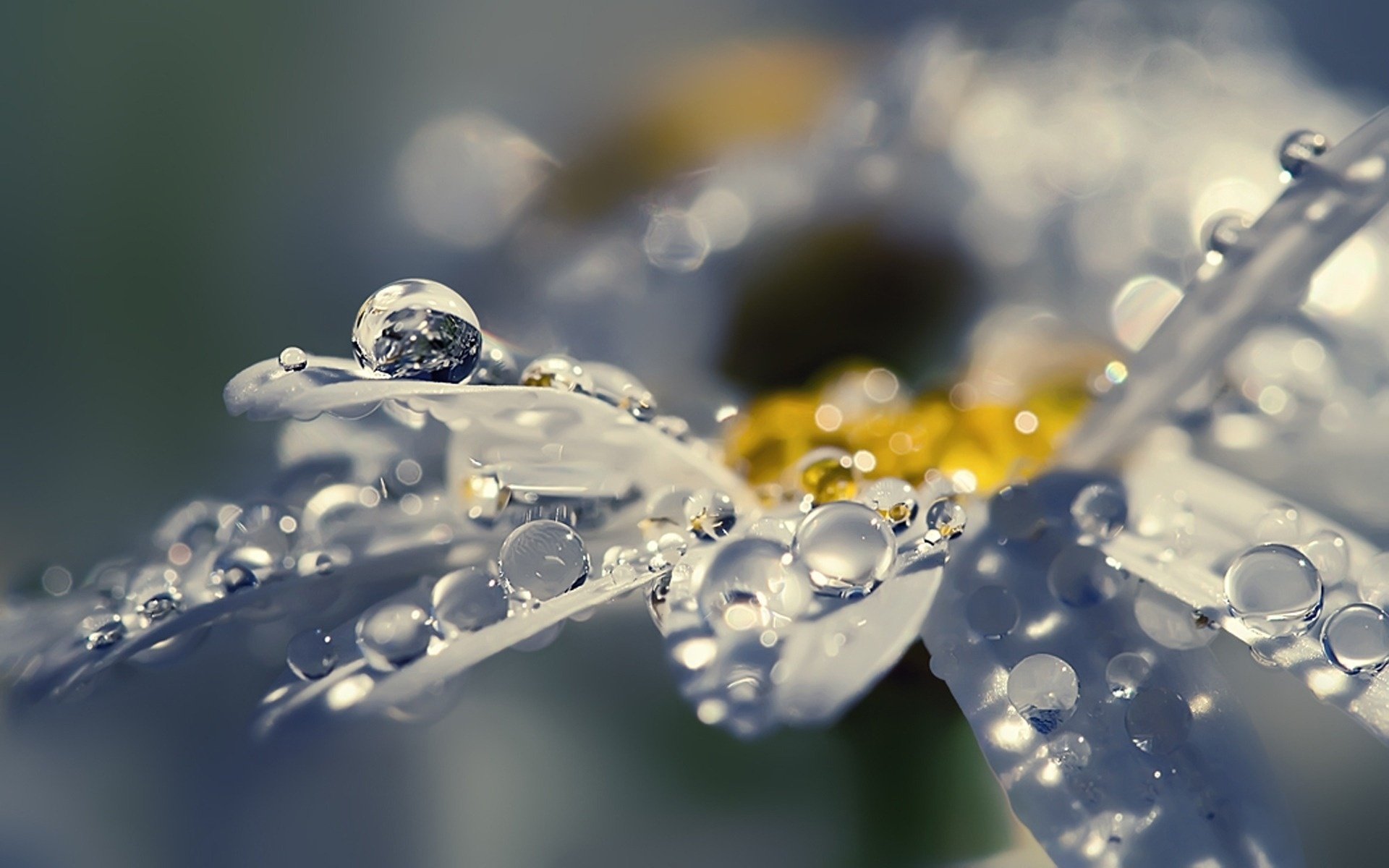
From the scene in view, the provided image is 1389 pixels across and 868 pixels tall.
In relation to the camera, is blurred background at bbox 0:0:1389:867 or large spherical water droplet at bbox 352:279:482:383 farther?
blurred background at bbox 0:0:1389:867

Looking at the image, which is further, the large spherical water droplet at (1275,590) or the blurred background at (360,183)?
the blurred background at (360,183)

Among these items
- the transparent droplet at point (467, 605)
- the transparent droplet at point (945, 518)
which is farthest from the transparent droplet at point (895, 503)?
the transparent droplet at point (467, 605)

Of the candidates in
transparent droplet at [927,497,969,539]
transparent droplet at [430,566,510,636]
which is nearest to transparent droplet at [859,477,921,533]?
transparent droplet at [927,497,969,539]

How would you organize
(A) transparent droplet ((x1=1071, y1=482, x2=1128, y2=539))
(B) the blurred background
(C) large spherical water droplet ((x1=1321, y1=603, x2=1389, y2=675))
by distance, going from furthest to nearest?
1. (B) the blurred background
2. (A) transparent droplet ((x1=1071, y1=482, x2=1128, y2=539))
3. (C) large spherical water droplet ((x1=1321, y1=603, x2=1389, y2=675))

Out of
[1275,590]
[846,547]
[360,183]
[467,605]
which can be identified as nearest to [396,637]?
[467,605]

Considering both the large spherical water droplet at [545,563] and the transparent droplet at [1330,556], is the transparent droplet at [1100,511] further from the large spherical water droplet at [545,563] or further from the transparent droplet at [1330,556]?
the large spherical water droplet at [545,563]

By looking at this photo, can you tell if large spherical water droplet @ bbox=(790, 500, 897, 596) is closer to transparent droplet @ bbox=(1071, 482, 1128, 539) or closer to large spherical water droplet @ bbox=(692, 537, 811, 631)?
large spherical water droplet @ bbox=(692, 537, 811, 631)

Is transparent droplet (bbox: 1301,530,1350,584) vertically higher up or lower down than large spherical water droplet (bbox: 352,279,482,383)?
lower down

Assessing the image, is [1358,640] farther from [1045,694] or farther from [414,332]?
[414,332]
